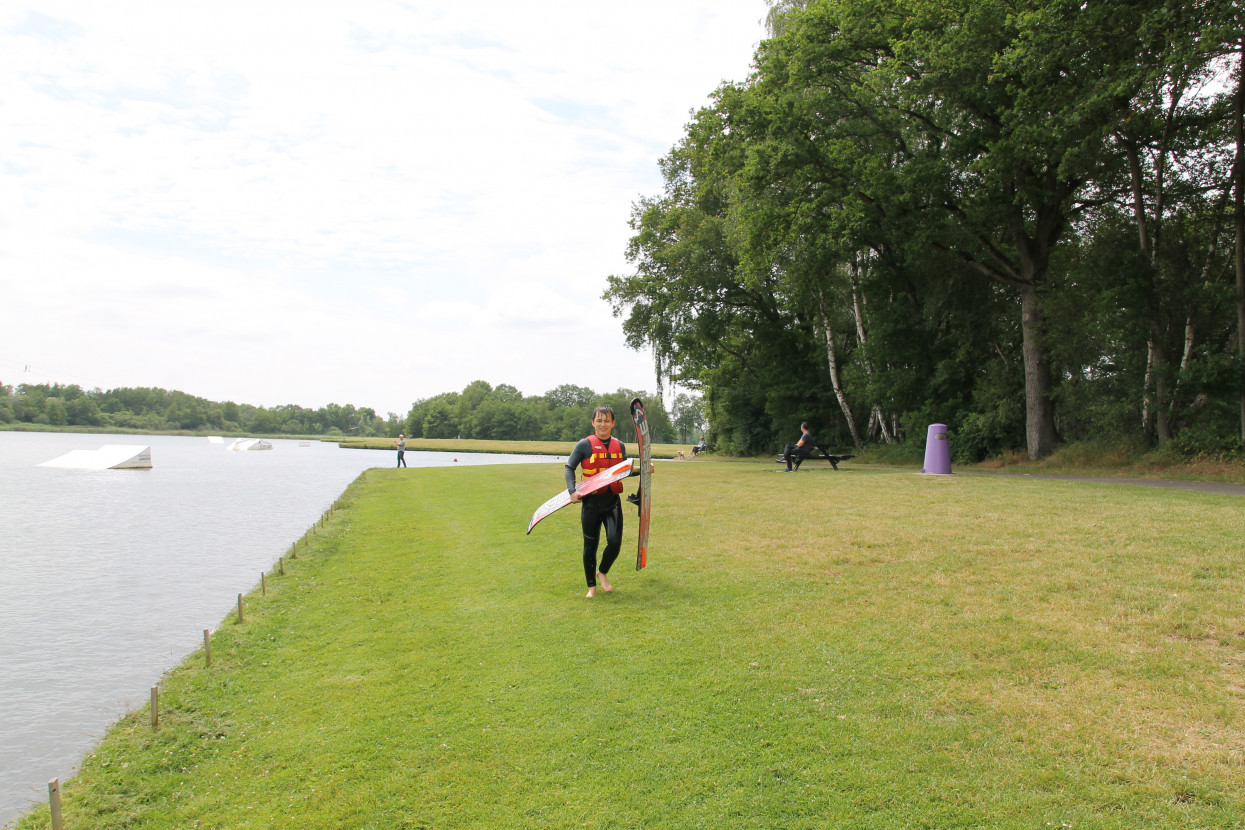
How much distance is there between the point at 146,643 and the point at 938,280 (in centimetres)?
2742

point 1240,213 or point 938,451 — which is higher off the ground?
point 1240,213

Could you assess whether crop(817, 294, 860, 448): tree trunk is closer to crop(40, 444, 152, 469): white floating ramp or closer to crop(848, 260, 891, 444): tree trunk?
crop(848, 260, 891, 444): tree trunk

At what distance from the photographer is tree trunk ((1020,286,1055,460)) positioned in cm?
2350

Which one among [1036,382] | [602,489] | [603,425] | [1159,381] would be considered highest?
[1036,382]

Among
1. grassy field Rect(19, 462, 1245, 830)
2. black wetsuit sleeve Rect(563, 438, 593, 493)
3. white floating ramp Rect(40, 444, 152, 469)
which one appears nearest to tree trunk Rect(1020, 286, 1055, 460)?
grassy field Rect(19, 462, 1245, 830)

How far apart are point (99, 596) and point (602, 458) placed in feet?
25.8

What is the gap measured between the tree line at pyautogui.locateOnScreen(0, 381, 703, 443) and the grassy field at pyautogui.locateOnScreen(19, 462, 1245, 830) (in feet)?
371

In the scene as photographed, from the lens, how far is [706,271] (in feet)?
123

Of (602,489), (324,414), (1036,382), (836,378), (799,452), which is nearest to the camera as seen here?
(602,489)

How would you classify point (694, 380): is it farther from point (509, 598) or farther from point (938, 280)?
point (509, 598)

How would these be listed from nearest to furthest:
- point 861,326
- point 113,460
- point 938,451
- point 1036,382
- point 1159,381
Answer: point 1159,381 < point 938,451 < point 1036,382 < point 861,326 < point 113,460

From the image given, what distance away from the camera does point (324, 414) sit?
191625 millimetres

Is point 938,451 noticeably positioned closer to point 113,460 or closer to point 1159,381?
point 1159,381

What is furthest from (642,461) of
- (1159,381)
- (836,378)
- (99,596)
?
(836,378)
